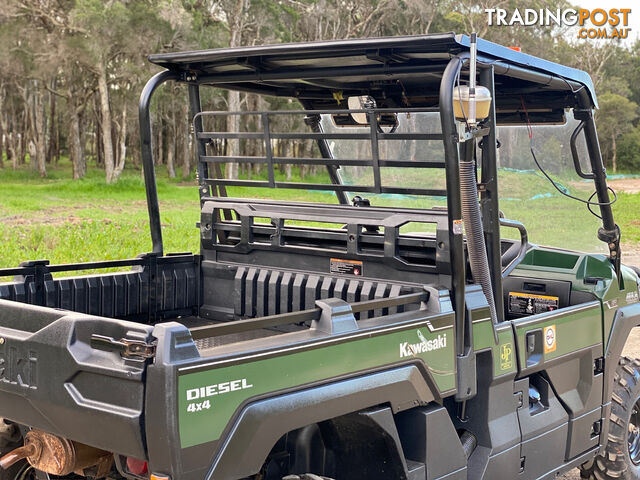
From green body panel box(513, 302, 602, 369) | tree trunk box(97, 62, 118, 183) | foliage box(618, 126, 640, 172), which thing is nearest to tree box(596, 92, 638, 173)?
foliage box(618, 126, 640, 172)

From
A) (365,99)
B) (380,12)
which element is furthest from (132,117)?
(365,99)

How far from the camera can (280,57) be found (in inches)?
175

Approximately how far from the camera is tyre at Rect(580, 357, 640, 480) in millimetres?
5031

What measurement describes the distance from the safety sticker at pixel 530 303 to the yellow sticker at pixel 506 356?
2.77 feet

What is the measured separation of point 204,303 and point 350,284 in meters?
1.11

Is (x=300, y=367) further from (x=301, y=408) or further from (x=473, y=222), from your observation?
(x=473, y=222)

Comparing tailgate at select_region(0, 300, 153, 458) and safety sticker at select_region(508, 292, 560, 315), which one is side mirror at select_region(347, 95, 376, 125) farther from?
tailgate at select_region(0, 300, 153, 458)

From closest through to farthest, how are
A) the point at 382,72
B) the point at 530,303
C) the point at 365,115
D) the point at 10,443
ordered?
the point at 10,443
the point at 382,72
the point at 530,303
the point at 365,115

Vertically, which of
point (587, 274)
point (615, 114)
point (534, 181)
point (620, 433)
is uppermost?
point (615, 114)

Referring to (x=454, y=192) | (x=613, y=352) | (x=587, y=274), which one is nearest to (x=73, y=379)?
(x=454, y=192)

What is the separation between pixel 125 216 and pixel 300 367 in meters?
20.7

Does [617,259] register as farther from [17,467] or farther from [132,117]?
[132,117]

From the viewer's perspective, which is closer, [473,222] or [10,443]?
[10,443]

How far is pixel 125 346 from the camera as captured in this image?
110 inches
